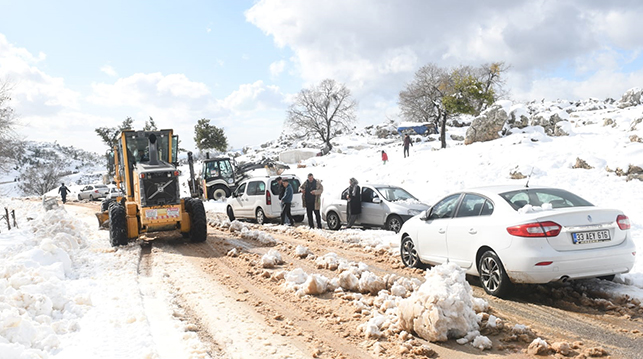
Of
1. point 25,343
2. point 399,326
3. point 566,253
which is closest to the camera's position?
point 25,343

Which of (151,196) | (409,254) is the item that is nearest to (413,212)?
(409,254)

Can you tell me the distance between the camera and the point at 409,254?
773cm

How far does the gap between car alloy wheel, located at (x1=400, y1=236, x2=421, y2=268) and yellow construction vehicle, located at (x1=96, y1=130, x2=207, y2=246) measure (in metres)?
5.53

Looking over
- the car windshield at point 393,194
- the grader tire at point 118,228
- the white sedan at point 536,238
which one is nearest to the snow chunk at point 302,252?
the white sedan at point 536,238

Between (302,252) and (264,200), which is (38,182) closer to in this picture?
(264,200)

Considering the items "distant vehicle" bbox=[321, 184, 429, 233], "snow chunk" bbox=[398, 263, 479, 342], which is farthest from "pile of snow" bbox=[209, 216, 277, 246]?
"snow chunk" bbox=[398, 263, 479, 342]

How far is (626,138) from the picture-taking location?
18.4 metres

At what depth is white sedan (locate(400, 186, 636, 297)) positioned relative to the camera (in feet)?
17.2

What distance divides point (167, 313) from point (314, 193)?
839 centimetres

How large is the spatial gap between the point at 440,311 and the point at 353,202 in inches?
327

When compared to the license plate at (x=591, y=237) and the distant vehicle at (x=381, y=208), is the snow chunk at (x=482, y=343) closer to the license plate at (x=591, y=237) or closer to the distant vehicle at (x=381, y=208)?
the license plate at (x=591, y=237)

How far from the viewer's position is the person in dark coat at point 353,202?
498 inches

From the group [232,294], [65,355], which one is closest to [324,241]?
[232,294]

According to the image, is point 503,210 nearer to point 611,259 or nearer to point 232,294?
point 611,259
